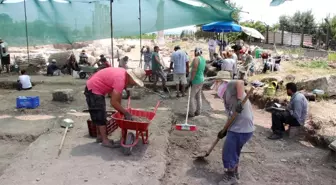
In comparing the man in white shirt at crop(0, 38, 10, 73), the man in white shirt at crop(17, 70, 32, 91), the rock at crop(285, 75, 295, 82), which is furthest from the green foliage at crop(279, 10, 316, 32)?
the man in white shirt at crop(17, 70, 32, 91)

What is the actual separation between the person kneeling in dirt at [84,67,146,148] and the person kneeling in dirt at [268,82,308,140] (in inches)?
123

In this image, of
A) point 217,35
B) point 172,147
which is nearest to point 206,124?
point 172,147

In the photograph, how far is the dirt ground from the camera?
4.27m

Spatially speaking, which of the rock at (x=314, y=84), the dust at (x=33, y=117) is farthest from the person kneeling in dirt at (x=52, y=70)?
the rock at (x=314, y=84)

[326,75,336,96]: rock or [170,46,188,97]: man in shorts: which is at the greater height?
[170,46,188,97]: man in shorts

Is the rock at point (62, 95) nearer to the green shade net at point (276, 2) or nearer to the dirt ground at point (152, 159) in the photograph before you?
the dirt ground at point (152, 159)

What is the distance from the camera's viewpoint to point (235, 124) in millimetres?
4270

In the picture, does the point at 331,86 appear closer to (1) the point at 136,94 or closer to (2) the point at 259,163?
(2) the point at 259,163

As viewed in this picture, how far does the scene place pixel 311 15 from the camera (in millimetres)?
33344

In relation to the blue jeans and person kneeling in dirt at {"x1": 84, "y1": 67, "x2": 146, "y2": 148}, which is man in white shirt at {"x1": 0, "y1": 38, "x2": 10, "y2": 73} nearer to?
person kneeling in dirt at {"x1": 84, "y1": 67, "x2": 146, "y2": 148}

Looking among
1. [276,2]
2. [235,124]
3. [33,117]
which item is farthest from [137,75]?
[276,2]

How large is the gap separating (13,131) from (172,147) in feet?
10.3

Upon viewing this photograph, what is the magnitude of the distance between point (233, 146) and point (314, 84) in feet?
19.9

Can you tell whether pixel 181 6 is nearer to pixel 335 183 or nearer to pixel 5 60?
pixel 335 183
